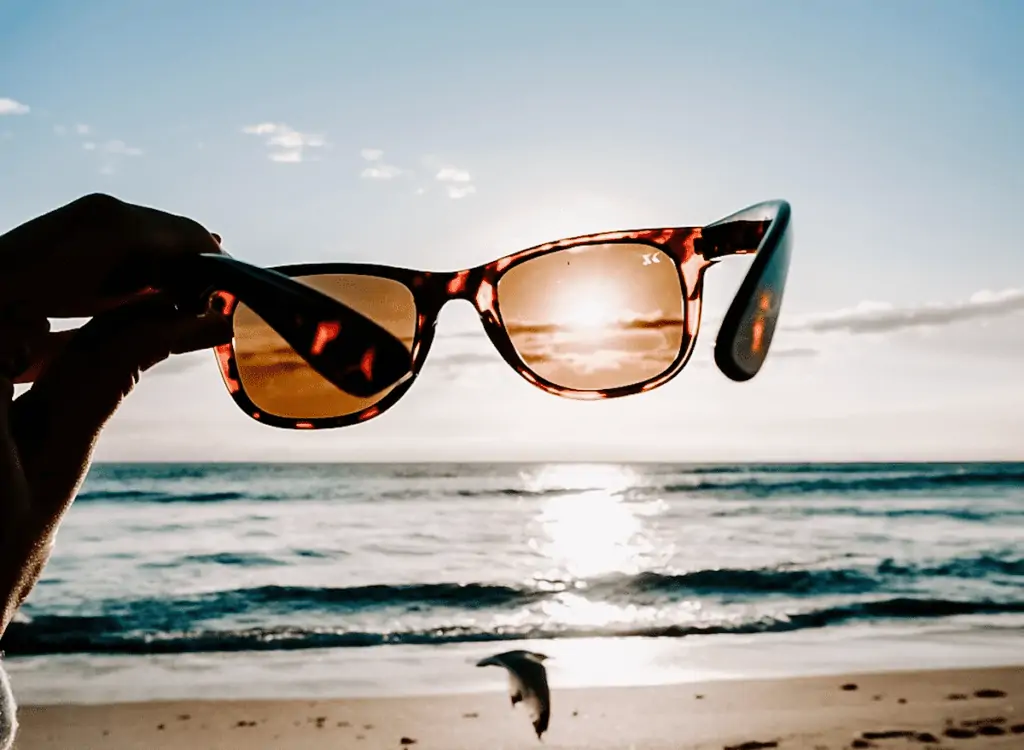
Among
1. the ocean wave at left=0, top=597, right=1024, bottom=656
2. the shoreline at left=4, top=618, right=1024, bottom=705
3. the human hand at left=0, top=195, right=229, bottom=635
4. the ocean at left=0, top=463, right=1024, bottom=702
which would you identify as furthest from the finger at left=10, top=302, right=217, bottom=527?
the ocean wave at left=0, top=597, right=1024, bottom=656

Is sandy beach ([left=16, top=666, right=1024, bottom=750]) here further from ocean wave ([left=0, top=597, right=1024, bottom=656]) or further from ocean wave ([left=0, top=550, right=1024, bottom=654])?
ocean wave ([left=0, top=550, right=1024, bottom=654])

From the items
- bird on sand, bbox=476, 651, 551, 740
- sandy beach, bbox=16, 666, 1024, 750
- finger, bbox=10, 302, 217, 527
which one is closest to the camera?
finger, bbox=10, 302, 217, 527

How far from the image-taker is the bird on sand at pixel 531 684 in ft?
16.8

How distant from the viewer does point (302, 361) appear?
1477 mm

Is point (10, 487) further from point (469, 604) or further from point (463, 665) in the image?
point (469, 604)

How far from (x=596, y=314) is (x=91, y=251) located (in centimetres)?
101

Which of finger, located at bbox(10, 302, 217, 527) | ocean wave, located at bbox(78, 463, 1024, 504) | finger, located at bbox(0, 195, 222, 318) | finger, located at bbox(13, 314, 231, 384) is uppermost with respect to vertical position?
finger, located at bbox(0, 195, 222, 318)

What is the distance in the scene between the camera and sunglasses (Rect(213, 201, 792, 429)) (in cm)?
156

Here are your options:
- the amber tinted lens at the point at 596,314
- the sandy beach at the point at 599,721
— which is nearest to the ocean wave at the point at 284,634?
the sandy beach at the point at 599,721

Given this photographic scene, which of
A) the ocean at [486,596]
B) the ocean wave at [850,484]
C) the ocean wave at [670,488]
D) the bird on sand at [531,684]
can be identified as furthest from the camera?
the ocean wave at [850,484]

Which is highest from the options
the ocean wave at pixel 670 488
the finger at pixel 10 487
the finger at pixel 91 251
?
the finger at pixel 91 251

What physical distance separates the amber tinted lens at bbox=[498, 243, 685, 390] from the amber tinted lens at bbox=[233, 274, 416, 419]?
0.21m

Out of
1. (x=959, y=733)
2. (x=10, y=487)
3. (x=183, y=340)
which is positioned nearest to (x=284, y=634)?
(x=959, y=733)

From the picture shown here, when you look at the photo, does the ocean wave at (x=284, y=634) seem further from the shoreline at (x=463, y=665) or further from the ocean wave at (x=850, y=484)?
the ocean wave at (x=850, y=484)
